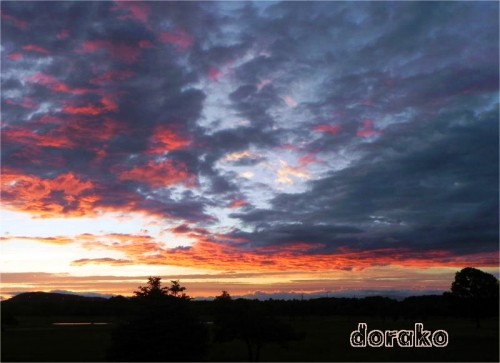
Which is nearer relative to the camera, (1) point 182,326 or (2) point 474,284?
(1) point 182,326

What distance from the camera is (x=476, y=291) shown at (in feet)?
354

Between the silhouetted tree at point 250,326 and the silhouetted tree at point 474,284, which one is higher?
the silhouetted tree at point 474,284

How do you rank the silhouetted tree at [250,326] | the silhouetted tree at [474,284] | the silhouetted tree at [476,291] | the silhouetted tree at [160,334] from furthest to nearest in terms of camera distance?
the silhouetted tree at [474,284], the silhouetted tree at [476,291], the silhouetted tree at [250,326], the silhouetted tree at [160,334]

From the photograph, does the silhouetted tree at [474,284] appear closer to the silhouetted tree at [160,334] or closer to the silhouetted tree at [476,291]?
the silhouetted tree at [476,291]

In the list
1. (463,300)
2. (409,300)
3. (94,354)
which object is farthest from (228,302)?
(409,300)

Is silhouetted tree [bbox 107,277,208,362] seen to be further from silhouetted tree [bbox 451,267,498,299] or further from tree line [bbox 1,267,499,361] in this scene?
silhouetted tree [bbox 451,267,498,299]

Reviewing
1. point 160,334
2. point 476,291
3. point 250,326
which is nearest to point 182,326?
point 160,334

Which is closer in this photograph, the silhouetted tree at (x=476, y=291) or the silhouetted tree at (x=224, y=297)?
the silhouetted tree at (x=224, y=297)

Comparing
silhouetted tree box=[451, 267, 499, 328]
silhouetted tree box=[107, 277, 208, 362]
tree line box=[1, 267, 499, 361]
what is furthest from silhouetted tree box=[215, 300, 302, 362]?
silhouetted tree box=[451, 267, 499, 328]

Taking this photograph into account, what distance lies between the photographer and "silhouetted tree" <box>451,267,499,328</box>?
106 m

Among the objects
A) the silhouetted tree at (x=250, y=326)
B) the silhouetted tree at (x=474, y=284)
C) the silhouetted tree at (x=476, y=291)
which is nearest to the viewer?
the silhouetted tree at (x=250, y=326)

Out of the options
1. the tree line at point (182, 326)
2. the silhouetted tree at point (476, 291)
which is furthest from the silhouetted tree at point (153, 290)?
the silhouetted tree at point (476, 291)

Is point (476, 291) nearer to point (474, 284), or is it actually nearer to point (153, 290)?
point (474, 284)

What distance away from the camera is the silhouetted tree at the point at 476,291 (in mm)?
106062
